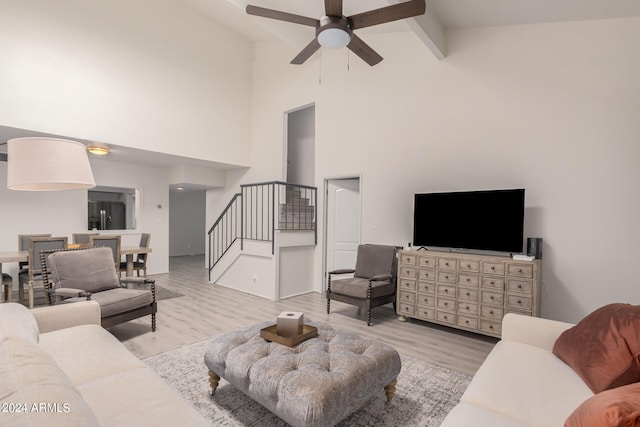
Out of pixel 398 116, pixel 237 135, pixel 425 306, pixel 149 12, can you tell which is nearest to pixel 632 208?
pixel 425 306

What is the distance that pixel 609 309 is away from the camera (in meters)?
1.80

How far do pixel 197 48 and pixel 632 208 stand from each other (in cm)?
697

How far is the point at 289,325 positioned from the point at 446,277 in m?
2.25

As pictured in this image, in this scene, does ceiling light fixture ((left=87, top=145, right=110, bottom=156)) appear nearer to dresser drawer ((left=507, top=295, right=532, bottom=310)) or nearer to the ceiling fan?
the ceiling fan

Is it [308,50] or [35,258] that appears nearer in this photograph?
[308,50]

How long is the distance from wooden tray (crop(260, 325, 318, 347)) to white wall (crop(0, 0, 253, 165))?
4372 millimetres

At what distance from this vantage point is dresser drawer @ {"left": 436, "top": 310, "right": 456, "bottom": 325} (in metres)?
3.64

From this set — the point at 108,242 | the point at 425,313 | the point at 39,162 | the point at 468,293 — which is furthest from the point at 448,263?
the point at 108,242

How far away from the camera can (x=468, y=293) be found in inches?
139

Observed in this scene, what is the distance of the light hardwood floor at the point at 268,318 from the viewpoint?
3.12m

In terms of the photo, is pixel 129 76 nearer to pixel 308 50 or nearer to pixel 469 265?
pixel 308 50

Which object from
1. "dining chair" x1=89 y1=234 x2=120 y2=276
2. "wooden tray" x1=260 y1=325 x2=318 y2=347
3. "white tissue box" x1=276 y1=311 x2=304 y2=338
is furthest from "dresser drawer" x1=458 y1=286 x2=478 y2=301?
"dining chair" x1=89 y1=234 x2=120 y2=276

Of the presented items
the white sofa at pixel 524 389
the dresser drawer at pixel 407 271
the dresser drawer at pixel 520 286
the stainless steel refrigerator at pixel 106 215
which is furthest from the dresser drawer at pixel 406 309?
the stainless steel refrigerator at pixel 106 215

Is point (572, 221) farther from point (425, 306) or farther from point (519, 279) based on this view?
Answer: point (425, 306)
